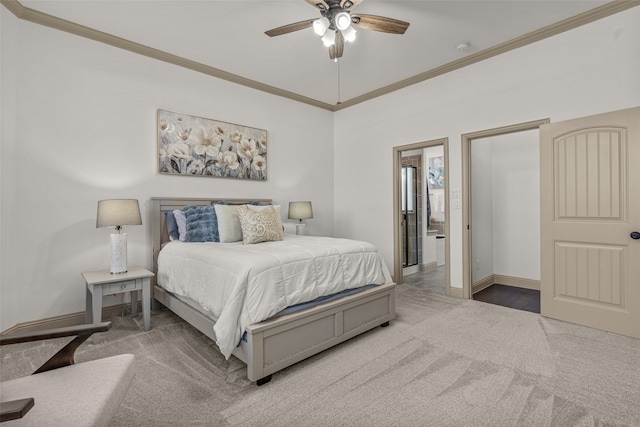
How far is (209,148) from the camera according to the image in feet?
12.7

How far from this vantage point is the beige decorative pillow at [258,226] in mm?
3045

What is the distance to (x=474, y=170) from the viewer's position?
4.20 metres

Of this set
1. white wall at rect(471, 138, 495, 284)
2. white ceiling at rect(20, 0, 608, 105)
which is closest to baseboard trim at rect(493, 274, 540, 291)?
white wall at rect(471, 138, 495, 284)

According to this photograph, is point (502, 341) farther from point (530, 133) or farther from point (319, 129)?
point (319, 129)

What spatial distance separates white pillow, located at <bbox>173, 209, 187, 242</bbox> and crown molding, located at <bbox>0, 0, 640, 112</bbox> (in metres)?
1.79

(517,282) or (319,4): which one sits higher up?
(319,4)

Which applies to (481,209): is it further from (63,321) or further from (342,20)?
(63,321)

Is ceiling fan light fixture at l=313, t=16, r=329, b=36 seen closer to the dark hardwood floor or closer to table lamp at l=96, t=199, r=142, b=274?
table lamp at l=96, t=199, r=142, b=274

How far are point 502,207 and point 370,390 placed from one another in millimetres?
3768

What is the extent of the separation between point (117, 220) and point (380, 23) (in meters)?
2.82

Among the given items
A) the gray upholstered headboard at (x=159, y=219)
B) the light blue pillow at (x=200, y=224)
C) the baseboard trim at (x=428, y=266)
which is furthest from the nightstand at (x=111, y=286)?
the baseboard trim at (x=428, y=266)

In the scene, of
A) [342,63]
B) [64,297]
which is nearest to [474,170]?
[342,63]

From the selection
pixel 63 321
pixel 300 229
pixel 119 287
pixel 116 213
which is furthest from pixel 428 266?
pixel 63 321

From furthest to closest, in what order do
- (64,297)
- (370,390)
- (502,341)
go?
1. (64,297)
2. (502,341)
3. (370,390)
